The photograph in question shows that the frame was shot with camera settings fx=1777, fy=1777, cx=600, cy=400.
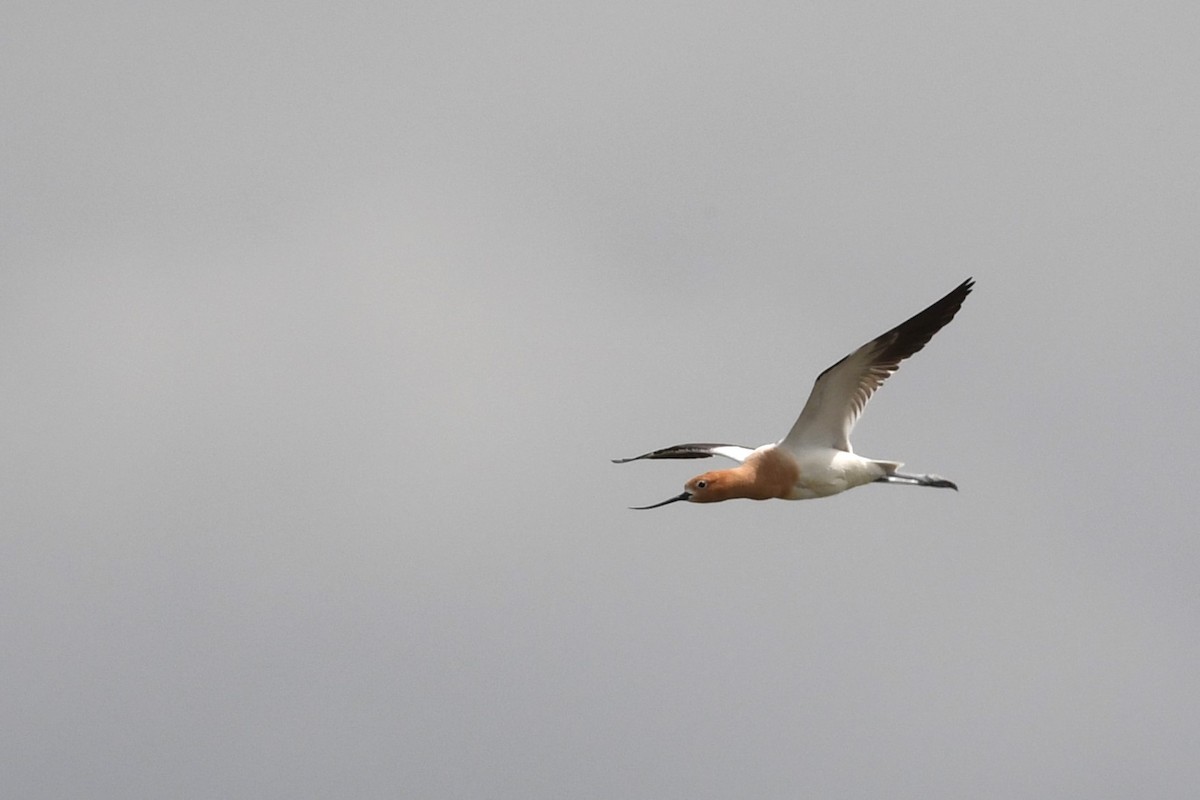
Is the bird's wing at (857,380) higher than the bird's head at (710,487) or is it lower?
higher

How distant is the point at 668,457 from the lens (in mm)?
22375

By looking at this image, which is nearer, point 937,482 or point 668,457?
point 937,482

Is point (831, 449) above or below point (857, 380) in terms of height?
below

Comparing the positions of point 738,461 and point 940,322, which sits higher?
point 940,322

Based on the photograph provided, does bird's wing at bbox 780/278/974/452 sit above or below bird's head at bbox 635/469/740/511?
above

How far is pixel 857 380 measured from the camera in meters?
20.2

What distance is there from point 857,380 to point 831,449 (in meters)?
0.85

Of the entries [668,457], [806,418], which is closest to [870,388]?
[806,418]

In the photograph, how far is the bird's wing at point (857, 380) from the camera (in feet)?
65.6

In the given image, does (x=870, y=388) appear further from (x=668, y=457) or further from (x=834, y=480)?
(x=668, y=457)

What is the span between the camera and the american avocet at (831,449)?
20.1 meters

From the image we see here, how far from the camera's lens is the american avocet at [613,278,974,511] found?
2008cm

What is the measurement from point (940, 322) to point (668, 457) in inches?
160

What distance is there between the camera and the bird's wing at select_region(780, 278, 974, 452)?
1998 cm
